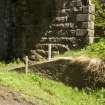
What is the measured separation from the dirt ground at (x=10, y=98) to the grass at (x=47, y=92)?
0.20 m

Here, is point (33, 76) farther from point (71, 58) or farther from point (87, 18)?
point (87, 18)

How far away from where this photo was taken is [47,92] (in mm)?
11656

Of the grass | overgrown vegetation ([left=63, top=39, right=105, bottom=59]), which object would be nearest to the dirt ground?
the grass

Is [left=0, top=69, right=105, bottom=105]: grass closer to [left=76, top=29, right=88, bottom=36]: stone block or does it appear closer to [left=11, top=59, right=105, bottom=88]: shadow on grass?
[left=11, top=59, right=105, bottom=88]: shadow on grass

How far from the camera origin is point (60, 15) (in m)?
15.9

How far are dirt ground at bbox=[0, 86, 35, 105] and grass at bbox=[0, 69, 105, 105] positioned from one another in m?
0.20

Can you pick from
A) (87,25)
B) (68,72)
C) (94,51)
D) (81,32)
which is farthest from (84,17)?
(68,72)

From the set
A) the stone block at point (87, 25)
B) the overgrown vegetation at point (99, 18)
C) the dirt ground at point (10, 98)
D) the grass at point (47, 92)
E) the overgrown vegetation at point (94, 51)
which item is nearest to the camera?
the dirt ground at point (10, 98)

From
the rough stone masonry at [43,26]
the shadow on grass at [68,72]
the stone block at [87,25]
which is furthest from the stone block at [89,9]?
the shadow on grass at [68,72]

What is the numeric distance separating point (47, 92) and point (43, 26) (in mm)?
5278

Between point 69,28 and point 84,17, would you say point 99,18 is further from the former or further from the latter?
point 69,28

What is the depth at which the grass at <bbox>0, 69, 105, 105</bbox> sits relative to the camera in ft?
35.4

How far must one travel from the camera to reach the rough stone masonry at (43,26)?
50.3 feet

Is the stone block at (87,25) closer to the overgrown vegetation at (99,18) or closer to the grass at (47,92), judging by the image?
the overgrown vegetation at (99,18)
